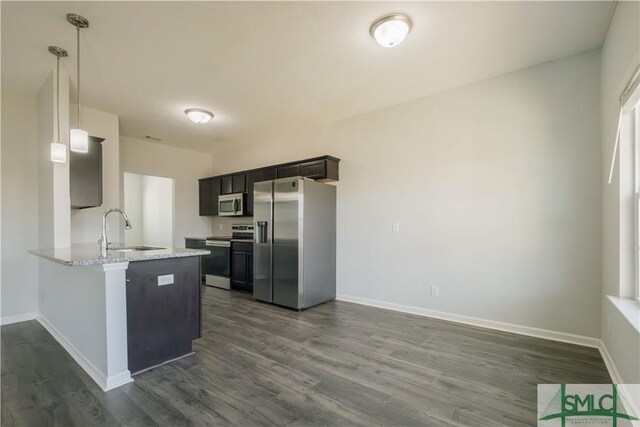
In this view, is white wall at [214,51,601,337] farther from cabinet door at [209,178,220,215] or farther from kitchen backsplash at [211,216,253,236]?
cabinet door at [209,178,220,215]

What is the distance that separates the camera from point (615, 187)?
2207 mm

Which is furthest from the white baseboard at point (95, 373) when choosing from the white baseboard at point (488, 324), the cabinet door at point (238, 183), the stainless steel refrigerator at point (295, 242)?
the cabinet door at point (238, 183)

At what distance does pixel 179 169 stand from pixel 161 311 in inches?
175

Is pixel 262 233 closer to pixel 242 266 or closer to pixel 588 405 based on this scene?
pixel 242 266

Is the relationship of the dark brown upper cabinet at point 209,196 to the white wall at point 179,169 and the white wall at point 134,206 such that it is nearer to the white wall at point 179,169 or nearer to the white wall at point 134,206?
the white wall at point 179,169

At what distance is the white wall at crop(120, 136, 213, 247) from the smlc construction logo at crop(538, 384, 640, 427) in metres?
6.09

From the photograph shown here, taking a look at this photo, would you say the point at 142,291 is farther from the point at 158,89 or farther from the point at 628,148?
the point at 628,148

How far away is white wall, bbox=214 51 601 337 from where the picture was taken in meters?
2.73

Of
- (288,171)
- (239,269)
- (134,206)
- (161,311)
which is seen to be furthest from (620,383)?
(134,206)

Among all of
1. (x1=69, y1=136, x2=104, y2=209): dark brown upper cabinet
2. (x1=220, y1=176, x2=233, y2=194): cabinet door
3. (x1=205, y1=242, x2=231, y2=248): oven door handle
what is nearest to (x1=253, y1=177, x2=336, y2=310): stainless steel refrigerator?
(x1=205, y1=242, x2=231, y2=248): oven door handle

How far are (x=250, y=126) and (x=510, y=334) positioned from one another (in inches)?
180

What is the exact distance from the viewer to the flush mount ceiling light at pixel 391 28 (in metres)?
2.21

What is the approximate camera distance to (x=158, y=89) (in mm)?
3412

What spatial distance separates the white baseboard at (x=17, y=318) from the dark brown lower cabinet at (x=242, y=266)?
255cm
